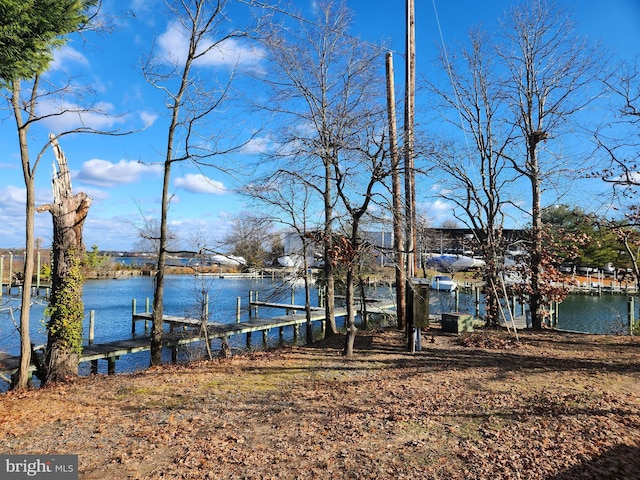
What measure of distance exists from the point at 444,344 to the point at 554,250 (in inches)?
187

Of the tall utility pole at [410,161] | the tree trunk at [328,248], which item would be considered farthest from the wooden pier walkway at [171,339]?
the tall utility pole at [410,161]

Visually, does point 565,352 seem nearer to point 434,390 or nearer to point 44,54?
point 434,390

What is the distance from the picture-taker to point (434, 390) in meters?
6.10

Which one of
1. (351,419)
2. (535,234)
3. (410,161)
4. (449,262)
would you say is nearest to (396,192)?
(410,161)

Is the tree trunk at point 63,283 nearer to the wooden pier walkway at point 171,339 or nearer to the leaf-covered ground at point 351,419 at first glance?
the leaf-covered ground at point 351,419

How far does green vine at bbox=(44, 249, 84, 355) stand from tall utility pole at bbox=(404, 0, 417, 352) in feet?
19.7

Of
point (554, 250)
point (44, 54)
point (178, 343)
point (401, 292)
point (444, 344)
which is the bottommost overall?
point (178, 343)

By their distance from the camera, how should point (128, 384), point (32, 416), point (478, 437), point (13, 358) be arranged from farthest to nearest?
point (13, 358) → point (128, 384) → point (32, 416) → point (478, 437)

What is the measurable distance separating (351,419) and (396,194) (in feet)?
16.9

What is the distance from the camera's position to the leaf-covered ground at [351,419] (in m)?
3.76

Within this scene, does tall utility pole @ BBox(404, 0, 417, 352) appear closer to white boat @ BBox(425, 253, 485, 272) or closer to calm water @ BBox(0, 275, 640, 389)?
calm water @ BBox(0, 275, 640, 389)

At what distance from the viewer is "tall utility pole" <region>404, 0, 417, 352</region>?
8.49 meters

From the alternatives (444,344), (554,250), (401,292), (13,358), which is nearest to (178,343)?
(13,358)

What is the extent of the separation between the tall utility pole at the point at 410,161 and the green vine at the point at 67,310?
601cm
